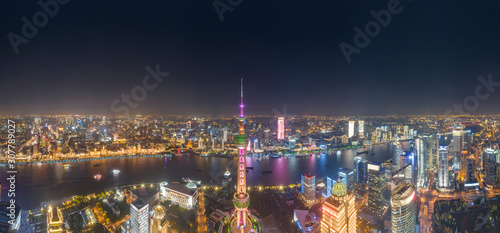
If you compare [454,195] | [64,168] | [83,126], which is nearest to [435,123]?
[454,195]

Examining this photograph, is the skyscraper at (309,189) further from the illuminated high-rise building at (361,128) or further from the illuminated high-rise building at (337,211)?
the illuminated high-rise building at (361,128)

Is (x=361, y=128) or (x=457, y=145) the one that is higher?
(x=361, y=128)

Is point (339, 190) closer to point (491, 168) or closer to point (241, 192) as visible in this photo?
point (241, 192)

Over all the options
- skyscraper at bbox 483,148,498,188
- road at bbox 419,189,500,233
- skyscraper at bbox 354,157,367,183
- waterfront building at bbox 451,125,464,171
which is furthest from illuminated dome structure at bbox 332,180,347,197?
waterfront building at bbox 451,125,464,171

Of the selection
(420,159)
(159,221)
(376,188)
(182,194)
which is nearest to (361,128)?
(420,159)

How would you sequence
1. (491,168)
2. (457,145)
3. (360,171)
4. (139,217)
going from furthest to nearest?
(457,145)
(360,171)
(491,168)
(139,217)

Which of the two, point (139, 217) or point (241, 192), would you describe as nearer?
point (139, 217)

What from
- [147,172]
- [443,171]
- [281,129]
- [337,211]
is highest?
[281,129]
